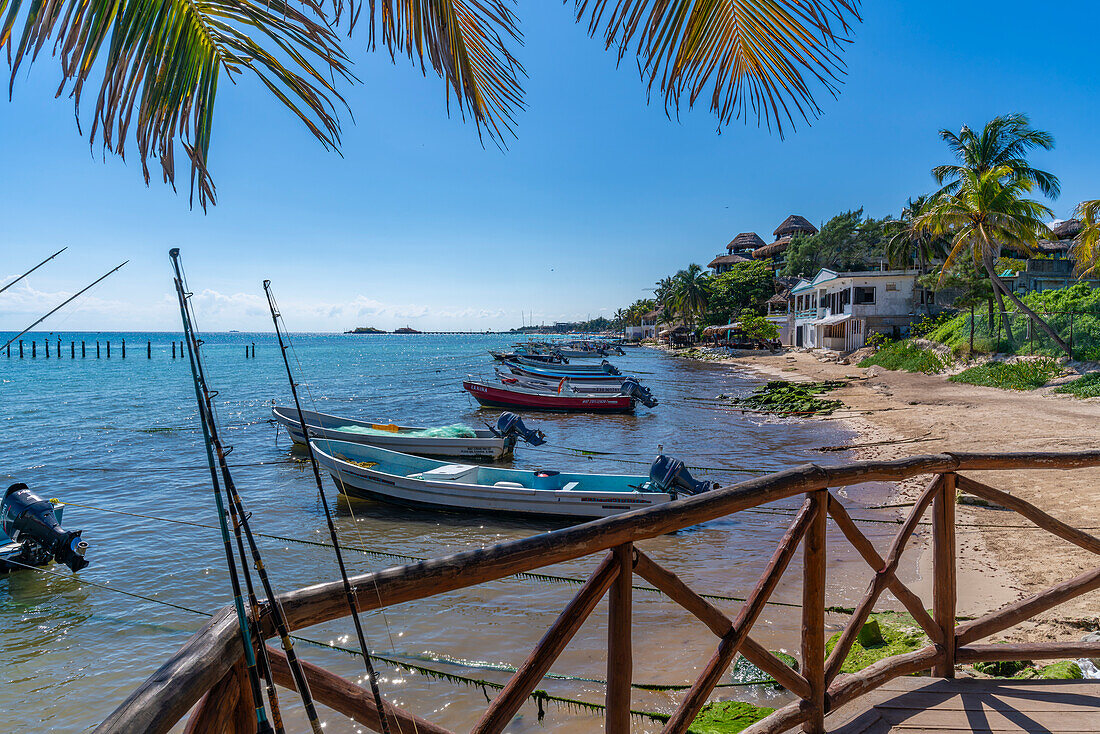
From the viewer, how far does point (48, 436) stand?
21.7m

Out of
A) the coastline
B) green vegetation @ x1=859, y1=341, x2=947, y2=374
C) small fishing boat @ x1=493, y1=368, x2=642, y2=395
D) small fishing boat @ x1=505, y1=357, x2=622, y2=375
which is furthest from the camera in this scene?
small fishing boat @ x1=505, y1=357, x2=622, y2=375

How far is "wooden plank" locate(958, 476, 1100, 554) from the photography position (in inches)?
119

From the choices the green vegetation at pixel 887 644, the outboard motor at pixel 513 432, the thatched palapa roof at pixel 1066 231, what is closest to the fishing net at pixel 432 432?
the outboard motor at pixel 513 432

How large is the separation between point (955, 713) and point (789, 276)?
63013 mm

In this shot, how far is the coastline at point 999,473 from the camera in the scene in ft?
19.9

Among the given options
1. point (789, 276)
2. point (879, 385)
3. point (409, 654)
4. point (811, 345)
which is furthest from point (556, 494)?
point (789, 276)

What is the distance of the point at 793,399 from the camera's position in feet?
76.6

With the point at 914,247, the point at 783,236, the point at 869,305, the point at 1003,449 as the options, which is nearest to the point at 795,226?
the point at 783,236

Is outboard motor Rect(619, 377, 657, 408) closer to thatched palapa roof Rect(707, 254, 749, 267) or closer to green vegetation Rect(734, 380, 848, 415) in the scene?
green vegetation Rect(734, 380, 848, 415)

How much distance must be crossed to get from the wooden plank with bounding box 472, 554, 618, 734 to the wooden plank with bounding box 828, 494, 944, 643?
122 centimetres

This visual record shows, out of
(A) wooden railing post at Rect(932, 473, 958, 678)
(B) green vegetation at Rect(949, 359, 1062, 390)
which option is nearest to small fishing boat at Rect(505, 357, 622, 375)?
(B) green vegetation at Rect(949, 359, 1062, 390)

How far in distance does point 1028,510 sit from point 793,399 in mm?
21360

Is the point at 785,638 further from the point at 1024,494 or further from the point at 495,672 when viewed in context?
the point at 1024,494

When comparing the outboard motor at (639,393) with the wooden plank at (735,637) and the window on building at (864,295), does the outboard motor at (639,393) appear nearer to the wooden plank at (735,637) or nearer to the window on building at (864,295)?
the wooden plank at (735,637)
